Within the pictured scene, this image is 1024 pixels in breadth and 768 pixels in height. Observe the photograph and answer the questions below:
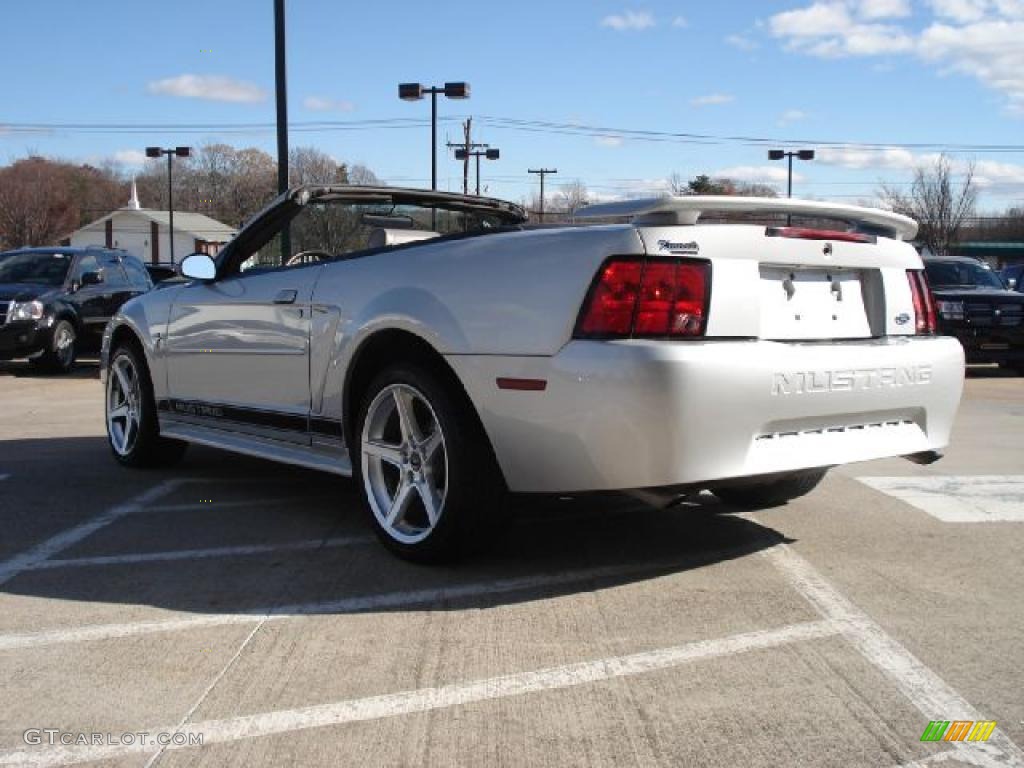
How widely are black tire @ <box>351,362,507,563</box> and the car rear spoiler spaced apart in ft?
2.95

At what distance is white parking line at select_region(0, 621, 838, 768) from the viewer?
2.79 m

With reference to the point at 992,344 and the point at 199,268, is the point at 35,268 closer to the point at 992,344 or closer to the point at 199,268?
the point at 199,268

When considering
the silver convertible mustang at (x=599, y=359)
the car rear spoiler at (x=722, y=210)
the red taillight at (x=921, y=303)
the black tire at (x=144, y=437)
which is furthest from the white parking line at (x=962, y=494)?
the black tire at (x=144, y=437)

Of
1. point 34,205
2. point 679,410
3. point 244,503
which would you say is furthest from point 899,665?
point 34,205

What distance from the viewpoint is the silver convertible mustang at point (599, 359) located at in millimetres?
3709

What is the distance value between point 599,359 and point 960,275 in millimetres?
13996

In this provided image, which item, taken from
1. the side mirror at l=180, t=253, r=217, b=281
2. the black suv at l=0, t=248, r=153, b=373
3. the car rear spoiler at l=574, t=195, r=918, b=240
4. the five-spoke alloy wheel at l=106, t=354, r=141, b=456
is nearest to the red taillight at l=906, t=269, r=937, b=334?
the car rear spoiler at l=574, t=195, r=918, b=240

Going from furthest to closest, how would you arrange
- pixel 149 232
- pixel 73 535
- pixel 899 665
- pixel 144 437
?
1. pixel 149 232
2. pixel 144 437
3. pixel 73 535
4. pixel 899 665

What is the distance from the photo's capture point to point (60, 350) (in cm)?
1423

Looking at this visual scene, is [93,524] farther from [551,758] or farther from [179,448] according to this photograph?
[551,758]

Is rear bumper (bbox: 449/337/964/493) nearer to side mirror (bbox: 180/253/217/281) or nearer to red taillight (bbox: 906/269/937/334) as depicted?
red taillight (bbox: 906/269/937/334)

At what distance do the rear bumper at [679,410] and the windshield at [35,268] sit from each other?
41.3 feet

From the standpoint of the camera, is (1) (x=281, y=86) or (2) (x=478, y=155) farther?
(2) (x=478, y=155)

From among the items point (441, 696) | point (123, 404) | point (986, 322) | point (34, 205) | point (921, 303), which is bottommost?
point (441, 696)
